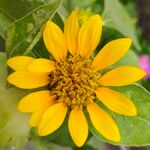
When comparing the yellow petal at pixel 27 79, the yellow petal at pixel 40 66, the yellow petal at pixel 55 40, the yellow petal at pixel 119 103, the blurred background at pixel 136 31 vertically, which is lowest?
the blurred background at pixel 136 31

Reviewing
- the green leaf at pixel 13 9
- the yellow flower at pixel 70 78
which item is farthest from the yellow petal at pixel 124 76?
the green leaf at pixel 13 9

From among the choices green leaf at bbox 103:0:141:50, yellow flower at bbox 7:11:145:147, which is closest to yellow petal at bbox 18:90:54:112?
yellow flower at bbox 7:11:145:147

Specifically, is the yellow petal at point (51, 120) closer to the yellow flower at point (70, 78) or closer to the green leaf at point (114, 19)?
the yellow flower at point (70, 78)

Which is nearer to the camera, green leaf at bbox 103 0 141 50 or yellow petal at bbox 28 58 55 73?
yellow petal at bbox 28 58 55 73

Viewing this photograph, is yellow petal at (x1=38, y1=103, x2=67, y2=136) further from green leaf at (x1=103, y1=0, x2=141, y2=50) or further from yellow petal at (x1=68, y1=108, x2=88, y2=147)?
green leaf at (x1=103, y1=0, x2=141, y2=50)

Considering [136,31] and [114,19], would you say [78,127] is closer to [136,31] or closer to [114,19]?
[114,19]

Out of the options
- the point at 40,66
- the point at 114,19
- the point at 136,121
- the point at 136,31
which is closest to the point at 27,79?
the point at 40,66

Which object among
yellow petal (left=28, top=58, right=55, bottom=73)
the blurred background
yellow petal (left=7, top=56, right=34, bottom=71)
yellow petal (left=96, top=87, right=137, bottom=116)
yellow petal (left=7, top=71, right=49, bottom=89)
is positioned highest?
yellow petal (left=7, top=56, right=34, bottom=71)
